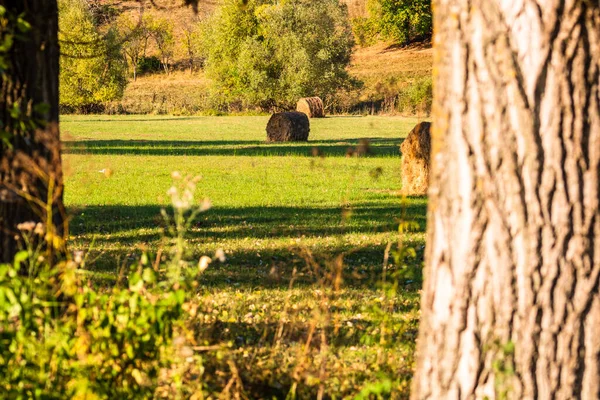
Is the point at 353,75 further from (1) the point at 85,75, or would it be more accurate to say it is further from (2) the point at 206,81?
(1) the point at 85,75

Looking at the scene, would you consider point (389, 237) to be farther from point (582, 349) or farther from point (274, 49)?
point (274, 49)

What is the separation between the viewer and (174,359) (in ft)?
13.9

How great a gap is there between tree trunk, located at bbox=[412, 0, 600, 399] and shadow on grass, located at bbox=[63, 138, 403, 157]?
70.1ft

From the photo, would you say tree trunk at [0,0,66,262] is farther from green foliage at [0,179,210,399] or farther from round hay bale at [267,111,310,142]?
round hay bale at [267,111,310,142]

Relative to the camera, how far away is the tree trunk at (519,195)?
11.8 feet

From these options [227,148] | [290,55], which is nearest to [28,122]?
[227,148]

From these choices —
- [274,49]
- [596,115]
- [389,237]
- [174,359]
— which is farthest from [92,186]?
[274,49]

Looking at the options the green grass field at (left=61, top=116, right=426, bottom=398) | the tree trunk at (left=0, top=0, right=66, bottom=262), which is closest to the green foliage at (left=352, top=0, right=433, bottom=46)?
the green grass field at (left=61, top=116, right=426, bottom=398)

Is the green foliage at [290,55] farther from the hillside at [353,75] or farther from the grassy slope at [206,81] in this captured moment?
the grassy slope at [206,81]

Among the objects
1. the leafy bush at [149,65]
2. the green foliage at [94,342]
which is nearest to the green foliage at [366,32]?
the leafy bush at [149,65]

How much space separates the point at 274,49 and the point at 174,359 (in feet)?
227

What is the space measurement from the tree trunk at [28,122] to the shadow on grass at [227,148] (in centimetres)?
2018

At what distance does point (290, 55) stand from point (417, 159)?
55.5m

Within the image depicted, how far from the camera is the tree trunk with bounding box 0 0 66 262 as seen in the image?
4875 mm
